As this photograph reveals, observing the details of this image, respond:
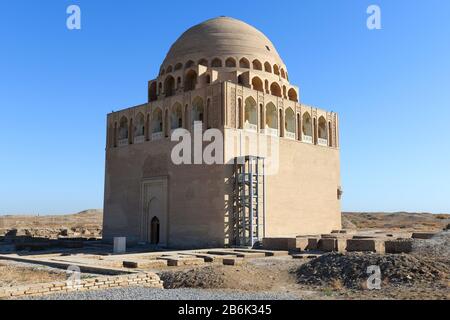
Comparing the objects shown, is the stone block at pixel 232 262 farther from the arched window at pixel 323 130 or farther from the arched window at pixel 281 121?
the arched window at pixel 323 130

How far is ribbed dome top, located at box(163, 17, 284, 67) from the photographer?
1067 inches

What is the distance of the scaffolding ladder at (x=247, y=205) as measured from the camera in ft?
69.2

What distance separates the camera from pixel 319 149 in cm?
2722

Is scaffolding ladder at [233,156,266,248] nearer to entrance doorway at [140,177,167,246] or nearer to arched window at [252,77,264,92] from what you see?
entrance doorway at [140,177,167,246]

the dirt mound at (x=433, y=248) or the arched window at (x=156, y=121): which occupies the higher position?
the arched window at (x=156, y=121)

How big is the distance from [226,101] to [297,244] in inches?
303

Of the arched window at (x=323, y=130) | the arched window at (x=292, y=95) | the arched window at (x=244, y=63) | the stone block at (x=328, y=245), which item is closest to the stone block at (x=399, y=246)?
the stone block at (x=328, y=245)

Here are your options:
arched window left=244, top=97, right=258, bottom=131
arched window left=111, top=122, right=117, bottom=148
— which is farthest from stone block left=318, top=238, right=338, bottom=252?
arched window left=111, top=122, right=117, bottom=148

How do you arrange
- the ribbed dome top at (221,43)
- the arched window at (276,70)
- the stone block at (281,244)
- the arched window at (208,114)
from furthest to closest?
the arched window at (276,70) → the ribbed dome top at (221,43) → the arched window at (208,114) → the stone block at (281,244)

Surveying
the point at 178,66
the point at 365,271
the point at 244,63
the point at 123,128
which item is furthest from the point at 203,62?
the point at 365,271

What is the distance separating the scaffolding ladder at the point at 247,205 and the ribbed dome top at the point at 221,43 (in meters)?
8.21

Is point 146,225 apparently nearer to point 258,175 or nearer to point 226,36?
point 258,175

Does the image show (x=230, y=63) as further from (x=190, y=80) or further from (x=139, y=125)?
(x=139, y=125)
